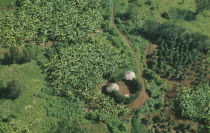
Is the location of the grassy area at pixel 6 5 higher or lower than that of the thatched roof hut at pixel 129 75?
higher

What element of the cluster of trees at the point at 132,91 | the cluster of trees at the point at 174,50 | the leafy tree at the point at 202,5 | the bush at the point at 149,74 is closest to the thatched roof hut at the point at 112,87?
the cluster of trees at the point at 132,91

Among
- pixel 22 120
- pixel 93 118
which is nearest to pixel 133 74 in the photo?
pixel 93 118

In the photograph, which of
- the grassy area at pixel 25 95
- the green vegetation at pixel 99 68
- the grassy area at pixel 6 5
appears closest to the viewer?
the grassy area at pixel 25 95

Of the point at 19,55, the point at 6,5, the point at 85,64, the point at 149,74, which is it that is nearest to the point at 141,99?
the point at 149,74

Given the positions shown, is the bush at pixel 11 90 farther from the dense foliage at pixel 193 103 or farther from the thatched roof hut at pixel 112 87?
the dense foliage at pixel 193 103

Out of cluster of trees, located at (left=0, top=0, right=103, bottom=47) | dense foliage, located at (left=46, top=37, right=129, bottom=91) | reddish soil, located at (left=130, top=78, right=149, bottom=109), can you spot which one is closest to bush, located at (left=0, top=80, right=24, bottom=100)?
dense foliage, located at (left=46, top=37, right=129, bottom=91)

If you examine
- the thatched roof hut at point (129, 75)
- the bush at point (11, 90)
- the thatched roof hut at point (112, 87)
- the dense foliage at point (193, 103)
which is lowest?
the dense foliage at point (193, 103)

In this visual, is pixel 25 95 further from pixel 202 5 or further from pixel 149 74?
pixel 202 5

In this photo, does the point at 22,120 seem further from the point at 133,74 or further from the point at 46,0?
the point at 46,0

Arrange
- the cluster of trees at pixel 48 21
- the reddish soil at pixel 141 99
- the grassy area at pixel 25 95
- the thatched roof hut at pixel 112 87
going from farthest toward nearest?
1. the cluster of trees at pixel 48 21
2. the reddish soil at pixel 141 99
3. the thatched roof hut at pixel 112 87
4. the grassy area at pixel 25 95
